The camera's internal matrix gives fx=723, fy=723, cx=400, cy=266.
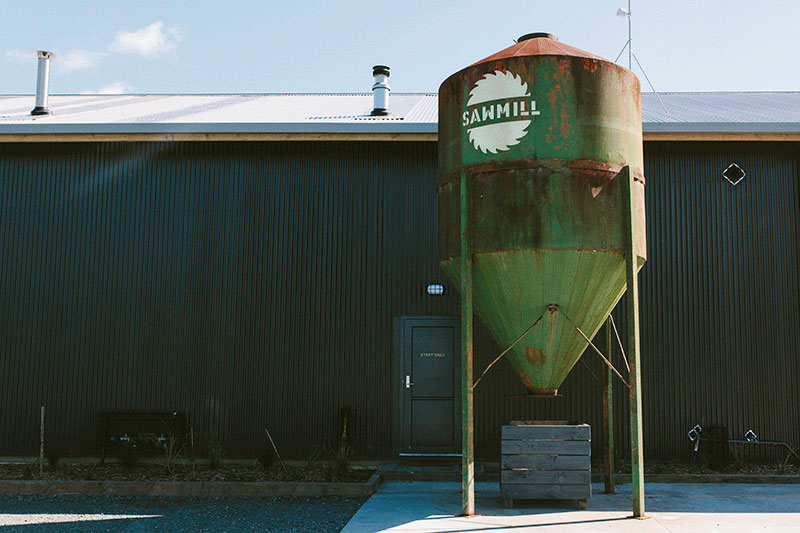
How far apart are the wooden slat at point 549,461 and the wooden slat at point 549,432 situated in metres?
0.20

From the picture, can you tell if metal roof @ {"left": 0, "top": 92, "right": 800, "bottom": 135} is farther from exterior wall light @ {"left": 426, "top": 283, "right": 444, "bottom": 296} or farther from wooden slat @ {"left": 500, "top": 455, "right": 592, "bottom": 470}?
wooden slat @ {"left": 500, "top": 455, "right": 592, "bottom": 470}

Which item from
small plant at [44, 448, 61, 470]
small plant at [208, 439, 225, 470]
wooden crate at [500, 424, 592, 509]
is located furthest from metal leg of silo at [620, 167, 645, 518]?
small plant at [44, 448, 61, 470]

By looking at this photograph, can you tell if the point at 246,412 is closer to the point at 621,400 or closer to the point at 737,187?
the point at 621,400

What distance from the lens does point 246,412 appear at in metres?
11.1

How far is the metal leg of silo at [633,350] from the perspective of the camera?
7277mm

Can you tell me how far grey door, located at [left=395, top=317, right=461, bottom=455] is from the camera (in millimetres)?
10883

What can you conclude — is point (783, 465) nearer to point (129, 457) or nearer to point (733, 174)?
point (733, 174)

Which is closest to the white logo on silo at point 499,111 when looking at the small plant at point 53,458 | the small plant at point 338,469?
the small plant at point 338,469

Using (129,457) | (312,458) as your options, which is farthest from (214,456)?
(312,458)

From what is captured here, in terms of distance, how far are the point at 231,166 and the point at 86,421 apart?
4561mm

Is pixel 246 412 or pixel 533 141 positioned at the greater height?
pixel 533 141

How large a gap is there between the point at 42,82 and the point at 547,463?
1108 cm

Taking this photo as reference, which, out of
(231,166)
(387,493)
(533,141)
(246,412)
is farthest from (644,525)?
(231,166)

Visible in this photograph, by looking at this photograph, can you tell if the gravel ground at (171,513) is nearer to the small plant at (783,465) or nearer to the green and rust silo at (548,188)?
the green and rust silo at (548,188)
